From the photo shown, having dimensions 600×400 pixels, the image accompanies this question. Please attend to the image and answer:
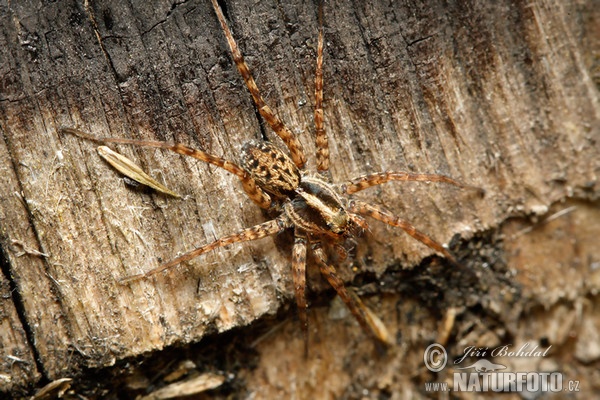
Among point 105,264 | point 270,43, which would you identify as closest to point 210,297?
point 105,264

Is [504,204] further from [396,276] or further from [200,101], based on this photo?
[200,101]

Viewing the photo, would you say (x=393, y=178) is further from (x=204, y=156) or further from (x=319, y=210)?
(x=204, y=156)

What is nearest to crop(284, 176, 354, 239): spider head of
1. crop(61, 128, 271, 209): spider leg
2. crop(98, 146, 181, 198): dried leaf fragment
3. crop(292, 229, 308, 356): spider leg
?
crop(292, 229, 308, 356): spider leg

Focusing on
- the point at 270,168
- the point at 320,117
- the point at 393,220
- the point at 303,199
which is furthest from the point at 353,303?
the point at 320,117

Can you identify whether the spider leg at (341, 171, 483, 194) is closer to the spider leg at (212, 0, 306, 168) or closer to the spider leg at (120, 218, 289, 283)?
the spider leg at (212, 0, 306, 168)

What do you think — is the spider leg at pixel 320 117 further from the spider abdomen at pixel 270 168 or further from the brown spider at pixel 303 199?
the spider abdomen at pixel 270 168
